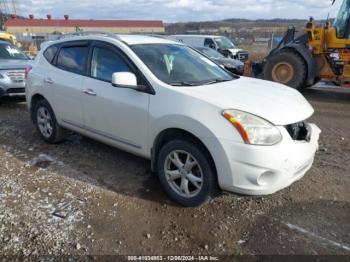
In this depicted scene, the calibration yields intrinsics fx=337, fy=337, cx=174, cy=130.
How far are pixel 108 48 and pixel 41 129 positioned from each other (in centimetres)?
220

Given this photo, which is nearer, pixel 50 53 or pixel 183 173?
pixel 183 173

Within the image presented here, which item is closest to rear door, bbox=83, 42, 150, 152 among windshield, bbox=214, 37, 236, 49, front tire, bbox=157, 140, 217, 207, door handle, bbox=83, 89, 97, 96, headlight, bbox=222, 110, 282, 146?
door handle, bbox=83, 89, 97, 96

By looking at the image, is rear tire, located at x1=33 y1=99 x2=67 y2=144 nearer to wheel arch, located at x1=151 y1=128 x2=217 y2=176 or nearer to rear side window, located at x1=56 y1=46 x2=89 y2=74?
rear side window, located at x1=56 y1=46 x2=89 y2=74

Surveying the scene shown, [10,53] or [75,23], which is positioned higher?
[10,53]

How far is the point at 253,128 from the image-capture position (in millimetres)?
3055

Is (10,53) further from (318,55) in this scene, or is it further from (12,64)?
(318,55)

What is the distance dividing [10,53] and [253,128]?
28.6 ft

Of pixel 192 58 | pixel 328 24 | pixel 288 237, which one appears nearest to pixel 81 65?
pixel 192 58

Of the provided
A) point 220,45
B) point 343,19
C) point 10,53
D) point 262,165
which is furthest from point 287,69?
point 220,45

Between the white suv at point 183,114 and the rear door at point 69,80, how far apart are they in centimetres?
1

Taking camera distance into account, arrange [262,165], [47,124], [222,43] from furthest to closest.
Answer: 1. [222,43]
2. [47,124]
3. [262,165]

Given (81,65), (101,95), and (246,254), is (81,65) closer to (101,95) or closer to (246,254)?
(101,95)

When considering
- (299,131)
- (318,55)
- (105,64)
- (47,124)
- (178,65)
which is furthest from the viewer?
(318,55)

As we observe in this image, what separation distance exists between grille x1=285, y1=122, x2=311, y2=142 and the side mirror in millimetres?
1663
